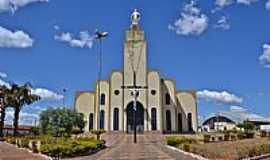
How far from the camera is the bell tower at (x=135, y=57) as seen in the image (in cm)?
6475

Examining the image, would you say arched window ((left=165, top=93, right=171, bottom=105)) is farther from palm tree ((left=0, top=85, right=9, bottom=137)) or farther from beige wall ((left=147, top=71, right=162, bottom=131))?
palm tree ((left=0, top=85, right=9, bottom=137))

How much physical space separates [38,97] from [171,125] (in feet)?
77.9

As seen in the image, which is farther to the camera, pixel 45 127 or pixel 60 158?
pixel 45 127

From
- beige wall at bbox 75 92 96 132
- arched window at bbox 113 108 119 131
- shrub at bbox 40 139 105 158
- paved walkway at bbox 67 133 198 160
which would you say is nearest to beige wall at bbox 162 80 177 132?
arched window at bbox 113 108 119 131

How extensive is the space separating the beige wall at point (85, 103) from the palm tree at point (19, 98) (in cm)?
994

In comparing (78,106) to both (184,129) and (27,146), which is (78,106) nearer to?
(184,129)

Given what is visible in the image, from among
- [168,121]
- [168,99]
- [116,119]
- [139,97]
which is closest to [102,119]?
[116,119]

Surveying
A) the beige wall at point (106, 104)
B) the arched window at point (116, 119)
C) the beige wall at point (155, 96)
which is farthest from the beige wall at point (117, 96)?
the beige wall at point (155, 96)

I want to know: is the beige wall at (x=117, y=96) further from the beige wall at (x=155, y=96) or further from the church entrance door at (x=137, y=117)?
the beige wall at (x=155, y=96)

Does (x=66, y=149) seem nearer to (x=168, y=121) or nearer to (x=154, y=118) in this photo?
(x=154, y=118)

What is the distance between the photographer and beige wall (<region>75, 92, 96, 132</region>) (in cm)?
6775

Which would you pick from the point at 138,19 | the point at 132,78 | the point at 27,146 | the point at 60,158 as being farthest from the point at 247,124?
the point at 60,158

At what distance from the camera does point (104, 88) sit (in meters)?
65.8

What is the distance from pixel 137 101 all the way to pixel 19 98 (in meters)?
19.4
